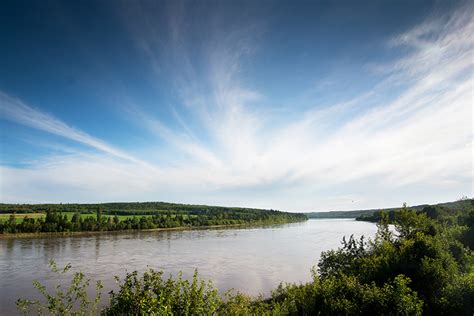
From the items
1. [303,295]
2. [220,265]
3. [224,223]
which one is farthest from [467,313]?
[224,223]

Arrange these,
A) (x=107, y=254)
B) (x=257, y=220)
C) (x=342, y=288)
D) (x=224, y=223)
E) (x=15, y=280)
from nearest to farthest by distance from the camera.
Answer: (x=342, y=288) → (x=15, y=280) → (x=107, y=254) → (x=224, y=223) → (x=257, y=220)

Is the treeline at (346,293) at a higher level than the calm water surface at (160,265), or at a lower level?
higher

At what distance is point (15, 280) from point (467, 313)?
137 feet

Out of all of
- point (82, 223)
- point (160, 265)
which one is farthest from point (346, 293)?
point (82, 223)

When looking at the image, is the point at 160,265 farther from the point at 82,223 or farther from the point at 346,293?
Answer: the point at 82,223

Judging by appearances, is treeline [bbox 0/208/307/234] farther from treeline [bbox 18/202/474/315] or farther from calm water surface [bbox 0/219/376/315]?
treeline [bbox 18/202/474/315]

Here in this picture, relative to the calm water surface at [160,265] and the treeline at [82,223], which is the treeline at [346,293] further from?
the treeline at [82,223]

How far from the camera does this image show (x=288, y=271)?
134 ft

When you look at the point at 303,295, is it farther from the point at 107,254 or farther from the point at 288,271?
the point at 107,254

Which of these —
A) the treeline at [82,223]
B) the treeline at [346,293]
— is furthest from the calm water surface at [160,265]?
the treeline at [82,223]

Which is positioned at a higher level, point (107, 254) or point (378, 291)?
point (378, 291)

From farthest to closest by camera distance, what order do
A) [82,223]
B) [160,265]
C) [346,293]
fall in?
[82,223]
[160,265]
[346,293]

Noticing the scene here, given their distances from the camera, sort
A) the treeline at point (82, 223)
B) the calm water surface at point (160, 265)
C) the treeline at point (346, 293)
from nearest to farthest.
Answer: the treeline at point (346, 293), the calm water surface at point (160, 265), the treeline at point (82, 223)

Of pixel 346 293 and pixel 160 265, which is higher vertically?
pixel 346 293
